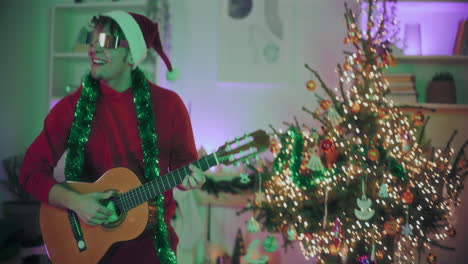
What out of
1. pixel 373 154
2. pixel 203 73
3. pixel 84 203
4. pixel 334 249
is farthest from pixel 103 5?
pixel 334 249

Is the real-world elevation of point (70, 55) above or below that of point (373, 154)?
above

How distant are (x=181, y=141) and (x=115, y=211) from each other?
38 cm

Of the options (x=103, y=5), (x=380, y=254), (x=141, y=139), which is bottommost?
(x=380, y=254)

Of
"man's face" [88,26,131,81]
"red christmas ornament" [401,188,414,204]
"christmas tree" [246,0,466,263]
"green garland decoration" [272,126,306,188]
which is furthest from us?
"green garland decoration" [272,126,306,188]

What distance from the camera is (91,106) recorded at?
1.78 meters

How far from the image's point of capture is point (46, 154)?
169cm

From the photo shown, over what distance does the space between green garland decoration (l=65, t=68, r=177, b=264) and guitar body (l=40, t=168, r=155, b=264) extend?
6 centimetres

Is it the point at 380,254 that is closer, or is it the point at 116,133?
the point at 116,133

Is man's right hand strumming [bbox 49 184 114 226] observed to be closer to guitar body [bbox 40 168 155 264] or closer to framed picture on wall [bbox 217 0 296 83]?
guitar body [bbox 40 168 155 264]

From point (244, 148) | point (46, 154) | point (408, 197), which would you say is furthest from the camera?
point (408, 197)

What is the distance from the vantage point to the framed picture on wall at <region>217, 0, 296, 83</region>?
3.35 meters

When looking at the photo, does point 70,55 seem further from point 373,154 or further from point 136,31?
point 373,154

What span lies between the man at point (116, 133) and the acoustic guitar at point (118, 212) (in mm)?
40

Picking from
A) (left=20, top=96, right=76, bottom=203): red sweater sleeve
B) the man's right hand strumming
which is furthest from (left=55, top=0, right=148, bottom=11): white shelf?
the man's right hand strumming
